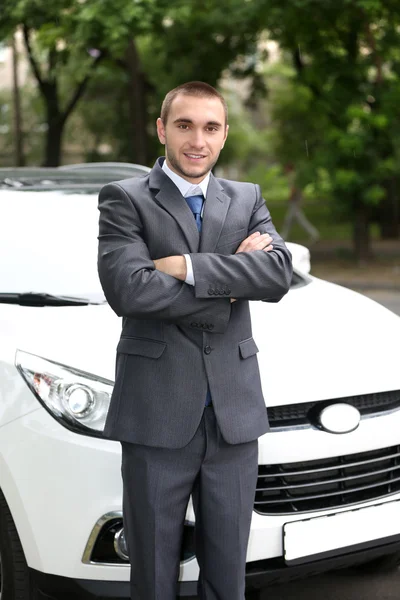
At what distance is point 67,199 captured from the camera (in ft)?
13.3

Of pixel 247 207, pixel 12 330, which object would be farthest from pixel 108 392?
pixel 247 207

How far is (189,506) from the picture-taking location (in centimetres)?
265

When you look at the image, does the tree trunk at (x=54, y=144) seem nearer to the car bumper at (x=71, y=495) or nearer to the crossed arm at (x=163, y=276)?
the car bumper at (x=71, y=495)

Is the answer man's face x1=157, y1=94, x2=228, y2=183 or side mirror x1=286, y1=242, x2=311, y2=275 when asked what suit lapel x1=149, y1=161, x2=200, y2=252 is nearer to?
man's face x1=157, y1=94, x2=228, y2=183

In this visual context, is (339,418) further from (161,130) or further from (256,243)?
(161,130)

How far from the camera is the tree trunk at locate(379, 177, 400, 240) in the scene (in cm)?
1664

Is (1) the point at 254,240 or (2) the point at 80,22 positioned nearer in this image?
(1) the point at 254,240

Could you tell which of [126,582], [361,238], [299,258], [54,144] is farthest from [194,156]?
[54,144]

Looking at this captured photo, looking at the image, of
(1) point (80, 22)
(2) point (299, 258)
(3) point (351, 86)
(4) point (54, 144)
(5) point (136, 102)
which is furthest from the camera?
(4) point (54, 144)

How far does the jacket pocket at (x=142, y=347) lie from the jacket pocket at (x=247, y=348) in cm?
22

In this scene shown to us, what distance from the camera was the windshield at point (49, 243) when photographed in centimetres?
355

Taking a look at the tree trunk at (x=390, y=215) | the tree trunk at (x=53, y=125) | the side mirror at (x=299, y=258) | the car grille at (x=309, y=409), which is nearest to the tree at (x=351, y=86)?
the tree trunk at (x=390, y=215)

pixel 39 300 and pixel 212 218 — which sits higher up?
pixel 212 218

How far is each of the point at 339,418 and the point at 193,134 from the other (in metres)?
1.02
